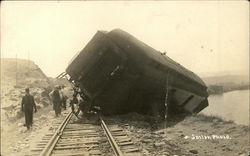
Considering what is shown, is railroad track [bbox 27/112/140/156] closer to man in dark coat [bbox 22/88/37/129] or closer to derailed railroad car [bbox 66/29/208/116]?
man in dark coat [bbox 22/88/37/129]

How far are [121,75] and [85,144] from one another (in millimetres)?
5016

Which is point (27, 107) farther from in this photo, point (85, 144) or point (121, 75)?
point (85, 144)

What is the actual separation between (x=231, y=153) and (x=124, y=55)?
5771 mm

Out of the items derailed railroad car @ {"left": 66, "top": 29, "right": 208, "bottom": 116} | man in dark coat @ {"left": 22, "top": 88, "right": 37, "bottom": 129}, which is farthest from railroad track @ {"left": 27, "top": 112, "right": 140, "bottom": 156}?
derailed railroad car @ {"left": 66, "top": 29, "right": 208, "bottom": 116}

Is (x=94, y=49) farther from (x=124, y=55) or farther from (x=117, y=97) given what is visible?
(x=117, y=97)

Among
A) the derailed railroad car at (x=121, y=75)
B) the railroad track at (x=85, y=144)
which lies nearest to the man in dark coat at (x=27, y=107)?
the railroad track at (x=85, y=144)

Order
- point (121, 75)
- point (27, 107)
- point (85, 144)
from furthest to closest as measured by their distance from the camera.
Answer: point (121, 75), point (27, 107), point (85, 144)

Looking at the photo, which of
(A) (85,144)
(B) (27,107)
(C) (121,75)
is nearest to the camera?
(A) (85,144)

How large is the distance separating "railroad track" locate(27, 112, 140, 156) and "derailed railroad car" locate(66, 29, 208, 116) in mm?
2802

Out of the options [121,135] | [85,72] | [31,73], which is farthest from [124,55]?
[31,73]

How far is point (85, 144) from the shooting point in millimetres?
7832

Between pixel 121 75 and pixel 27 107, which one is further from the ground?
pixel 121 75

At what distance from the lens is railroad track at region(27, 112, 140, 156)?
6980 millimetres

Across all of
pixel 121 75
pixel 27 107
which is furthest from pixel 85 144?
pixel 121 75
